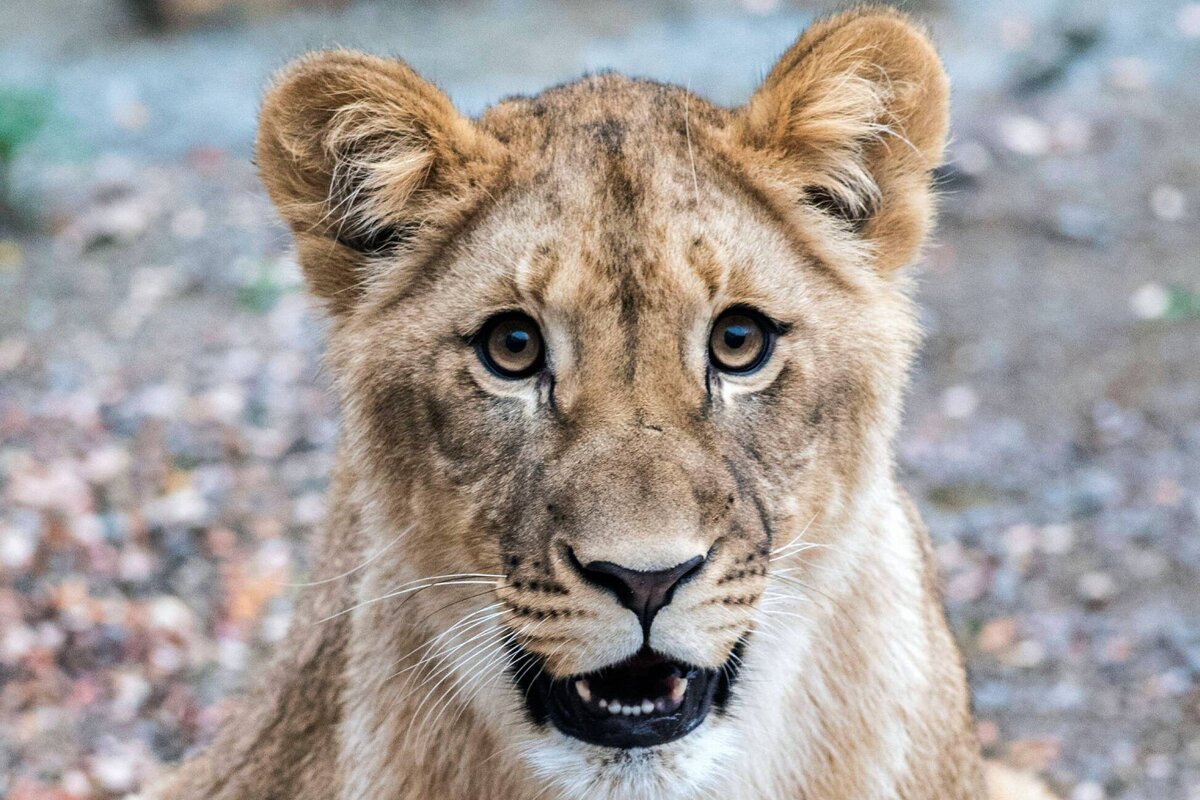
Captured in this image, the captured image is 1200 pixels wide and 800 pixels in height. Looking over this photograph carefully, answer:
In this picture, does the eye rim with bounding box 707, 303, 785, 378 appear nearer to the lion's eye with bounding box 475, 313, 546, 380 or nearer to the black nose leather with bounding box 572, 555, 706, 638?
the lion's eye with bounding box 475, 313, 546, 380

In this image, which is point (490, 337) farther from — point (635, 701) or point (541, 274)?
point (635, 701)

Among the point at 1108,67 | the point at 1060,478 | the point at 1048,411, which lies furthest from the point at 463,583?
the point at 1108,67

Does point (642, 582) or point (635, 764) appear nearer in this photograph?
point (642, 582)

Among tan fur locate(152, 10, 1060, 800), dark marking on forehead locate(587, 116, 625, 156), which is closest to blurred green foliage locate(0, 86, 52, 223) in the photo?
tan fur locate(152, 10, 1060, 800)

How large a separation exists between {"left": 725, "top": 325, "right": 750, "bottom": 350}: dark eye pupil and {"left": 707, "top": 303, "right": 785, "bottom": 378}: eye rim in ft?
0.09

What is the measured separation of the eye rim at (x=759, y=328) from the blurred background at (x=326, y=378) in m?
1.08

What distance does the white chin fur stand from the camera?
123 inches

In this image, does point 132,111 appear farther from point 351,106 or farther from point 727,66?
point 351,106

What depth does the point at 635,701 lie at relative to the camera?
3.16 metres

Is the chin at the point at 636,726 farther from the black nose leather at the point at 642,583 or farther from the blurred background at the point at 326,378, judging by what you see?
the blurred background at the point at 326,378

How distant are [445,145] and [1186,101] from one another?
961 cm

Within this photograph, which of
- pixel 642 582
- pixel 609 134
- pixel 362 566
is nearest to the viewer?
pixel 642 582

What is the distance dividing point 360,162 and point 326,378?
0.59 m

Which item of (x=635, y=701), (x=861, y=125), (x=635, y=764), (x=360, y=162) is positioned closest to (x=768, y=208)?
(x=861, y=125)
